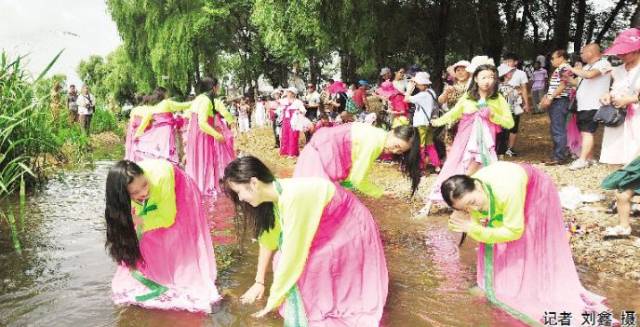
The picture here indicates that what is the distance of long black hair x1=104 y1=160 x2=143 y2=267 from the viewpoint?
3008 mm

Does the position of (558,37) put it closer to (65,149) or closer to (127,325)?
(65,149)

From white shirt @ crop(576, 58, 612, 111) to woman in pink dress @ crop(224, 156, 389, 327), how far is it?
437 centimetres

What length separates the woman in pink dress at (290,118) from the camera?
1123 cm

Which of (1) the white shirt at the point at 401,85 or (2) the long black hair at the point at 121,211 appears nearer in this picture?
(2) the long black hair at the point at 121,211

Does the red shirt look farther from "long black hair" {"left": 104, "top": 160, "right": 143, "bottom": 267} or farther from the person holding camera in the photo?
"long black hair" {"left": 104, "top": 160, "right": 143, "bottom": 267}

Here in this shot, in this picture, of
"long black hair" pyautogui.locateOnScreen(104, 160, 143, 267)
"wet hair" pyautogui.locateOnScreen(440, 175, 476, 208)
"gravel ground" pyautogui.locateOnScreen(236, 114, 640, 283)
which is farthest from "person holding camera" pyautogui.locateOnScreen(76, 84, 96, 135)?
"wet hair" pyautogui.locateOnScreen(440, 175, 476, 208)

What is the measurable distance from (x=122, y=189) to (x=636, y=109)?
4452 millimetres

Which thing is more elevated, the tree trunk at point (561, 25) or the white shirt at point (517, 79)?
the tree trunk at point (561, 25)

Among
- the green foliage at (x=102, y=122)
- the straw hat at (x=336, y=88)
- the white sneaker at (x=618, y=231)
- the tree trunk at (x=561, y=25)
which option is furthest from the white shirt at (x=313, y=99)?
the white sneaker at (x=618, y=231)

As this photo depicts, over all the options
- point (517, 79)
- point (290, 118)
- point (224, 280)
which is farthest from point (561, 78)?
point (290, 118)

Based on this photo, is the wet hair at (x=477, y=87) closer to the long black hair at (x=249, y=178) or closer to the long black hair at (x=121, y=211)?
the long black hair at (x=249, y=178)

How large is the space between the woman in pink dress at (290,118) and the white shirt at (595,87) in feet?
19.7

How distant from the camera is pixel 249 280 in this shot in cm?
417

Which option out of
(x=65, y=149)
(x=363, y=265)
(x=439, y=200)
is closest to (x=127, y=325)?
(x=363, y=265)
